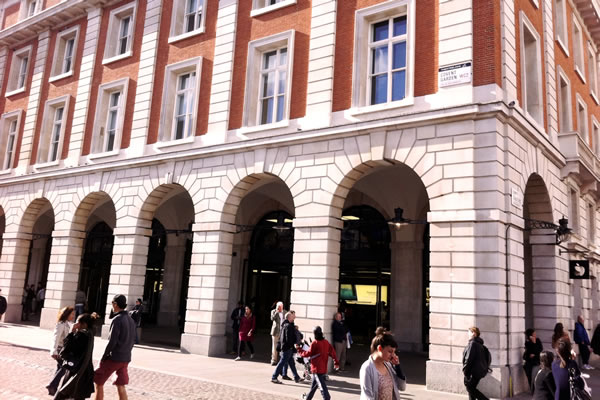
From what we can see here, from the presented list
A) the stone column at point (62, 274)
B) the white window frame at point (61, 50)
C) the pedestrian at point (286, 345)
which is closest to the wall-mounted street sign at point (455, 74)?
the pedestrian at point (286, 345)

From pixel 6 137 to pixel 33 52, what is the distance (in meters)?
4.61

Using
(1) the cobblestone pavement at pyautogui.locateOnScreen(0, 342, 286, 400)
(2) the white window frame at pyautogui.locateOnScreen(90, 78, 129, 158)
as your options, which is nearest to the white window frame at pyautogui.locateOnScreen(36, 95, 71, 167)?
(2) the white window frame at pyautogui.locateOnScreen(90, 78, 129, 158)

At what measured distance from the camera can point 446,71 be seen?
13.4 m

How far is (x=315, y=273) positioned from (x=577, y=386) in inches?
355

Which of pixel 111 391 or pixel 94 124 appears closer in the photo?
pixel 111 391

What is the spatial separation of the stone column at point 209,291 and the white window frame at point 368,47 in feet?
19.9

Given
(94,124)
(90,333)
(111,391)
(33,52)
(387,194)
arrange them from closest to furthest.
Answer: (90,333) < (111,391) < (387,194) < (94,124) < (33,52)

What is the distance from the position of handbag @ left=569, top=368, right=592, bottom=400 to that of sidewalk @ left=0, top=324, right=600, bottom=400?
5269mm

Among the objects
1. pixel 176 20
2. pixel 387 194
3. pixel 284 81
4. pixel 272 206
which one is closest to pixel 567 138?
pixel 387 194

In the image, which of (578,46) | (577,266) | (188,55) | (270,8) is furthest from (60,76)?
(578,46)

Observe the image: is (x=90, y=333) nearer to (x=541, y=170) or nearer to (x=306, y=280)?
(x=306, y=280)

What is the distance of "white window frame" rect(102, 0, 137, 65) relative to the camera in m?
21.8

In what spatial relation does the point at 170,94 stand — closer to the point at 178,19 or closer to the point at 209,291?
the point at 178,19

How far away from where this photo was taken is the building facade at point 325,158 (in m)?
12.7
